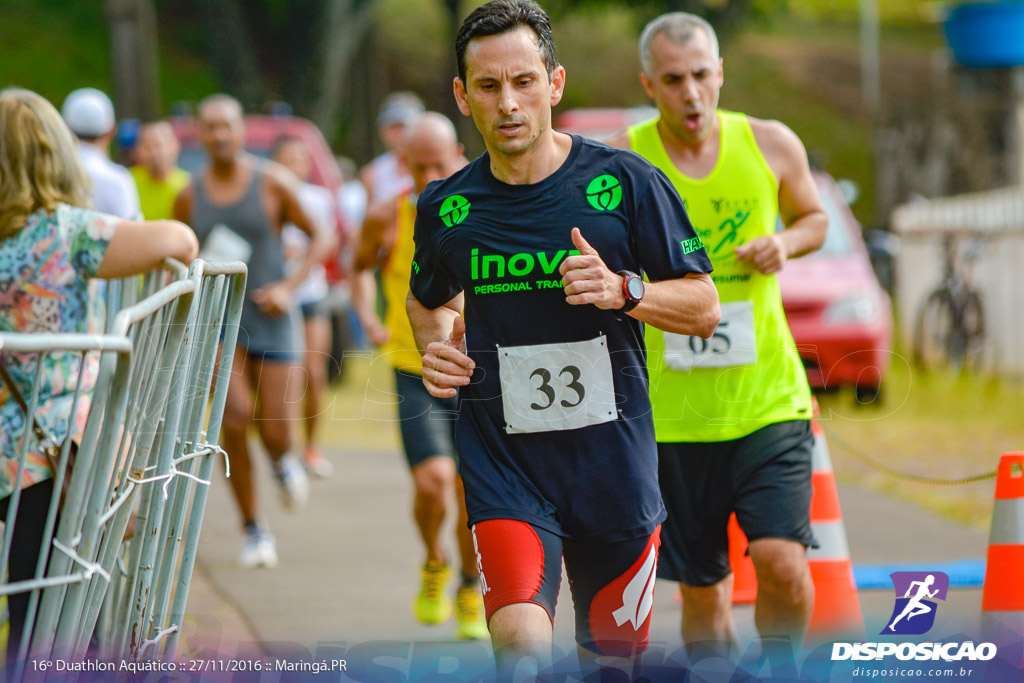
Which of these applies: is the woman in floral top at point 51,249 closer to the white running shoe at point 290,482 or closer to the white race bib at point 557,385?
the white race bib at point 557,385

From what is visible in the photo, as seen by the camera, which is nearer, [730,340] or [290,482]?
[730,340]

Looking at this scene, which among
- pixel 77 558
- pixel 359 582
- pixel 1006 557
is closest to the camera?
pixel 77 558

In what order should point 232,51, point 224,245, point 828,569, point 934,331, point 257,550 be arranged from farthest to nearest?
1. point 232,51
2. point 934,331
3. point 224,245
4. point 257,550
5. point 828,569

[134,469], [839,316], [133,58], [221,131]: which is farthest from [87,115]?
[133,58]

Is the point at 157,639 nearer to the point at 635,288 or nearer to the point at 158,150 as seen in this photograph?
the point at 635,288

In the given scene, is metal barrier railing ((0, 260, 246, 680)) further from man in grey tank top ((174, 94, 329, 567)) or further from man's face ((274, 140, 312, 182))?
man's face ((274, 140, 312, 182))

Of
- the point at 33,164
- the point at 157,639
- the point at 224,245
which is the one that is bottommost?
the point at 157,639

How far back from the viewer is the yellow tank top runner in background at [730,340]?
4477 millimetres

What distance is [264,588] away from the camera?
261 inches

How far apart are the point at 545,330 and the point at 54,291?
1413mm

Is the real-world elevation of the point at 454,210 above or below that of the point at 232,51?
below

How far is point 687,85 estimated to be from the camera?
4.52 m

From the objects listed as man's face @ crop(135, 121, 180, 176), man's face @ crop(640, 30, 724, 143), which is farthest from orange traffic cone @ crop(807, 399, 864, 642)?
man's face @ crop(135, 121, 180, 176)

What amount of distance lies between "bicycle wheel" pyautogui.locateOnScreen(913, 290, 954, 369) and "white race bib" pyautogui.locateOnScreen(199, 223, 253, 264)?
8.09 metres
